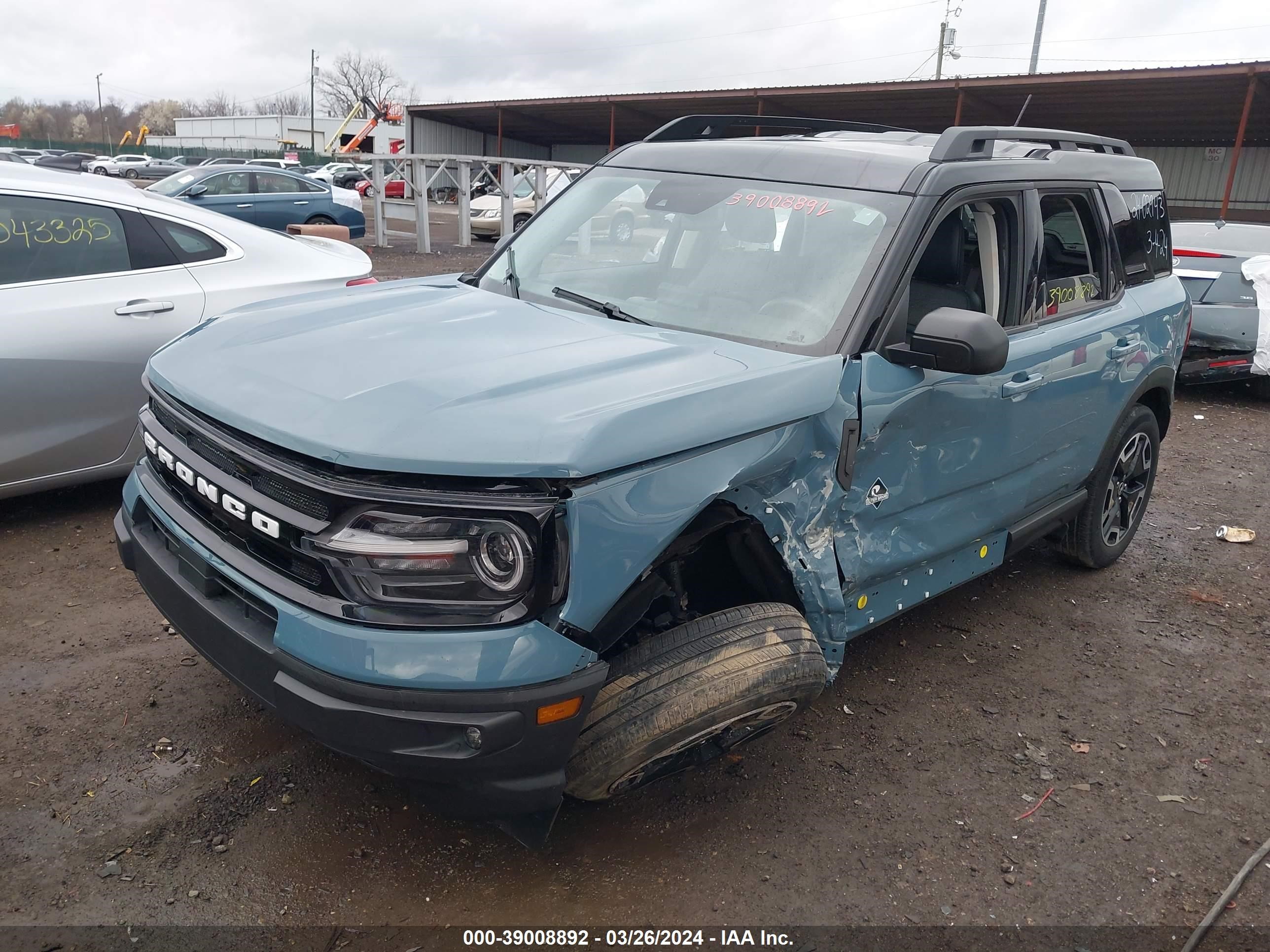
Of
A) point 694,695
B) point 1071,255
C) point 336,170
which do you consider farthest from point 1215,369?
point 336,170

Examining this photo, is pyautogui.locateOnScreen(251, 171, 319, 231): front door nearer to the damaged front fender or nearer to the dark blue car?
the dark blue car

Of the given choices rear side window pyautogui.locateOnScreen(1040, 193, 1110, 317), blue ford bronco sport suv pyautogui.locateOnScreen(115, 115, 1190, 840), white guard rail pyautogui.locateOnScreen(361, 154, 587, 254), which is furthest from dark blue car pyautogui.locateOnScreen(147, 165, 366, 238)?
rear side window pyautogui.locateOnScreen(1040, 193, 1110, 317)

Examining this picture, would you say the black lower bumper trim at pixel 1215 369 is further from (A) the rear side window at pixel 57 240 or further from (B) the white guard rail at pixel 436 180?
(B) the white guard rail at pixel 436 180

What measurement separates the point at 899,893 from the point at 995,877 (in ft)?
1.01

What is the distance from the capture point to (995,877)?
8.80ft

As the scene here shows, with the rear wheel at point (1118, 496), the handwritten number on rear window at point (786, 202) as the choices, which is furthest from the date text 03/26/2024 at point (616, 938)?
the rear wheel at point (1118, 496)

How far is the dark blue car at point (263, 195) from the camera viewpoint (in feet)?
56.1

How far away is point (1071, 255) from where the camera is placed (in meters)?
3.81

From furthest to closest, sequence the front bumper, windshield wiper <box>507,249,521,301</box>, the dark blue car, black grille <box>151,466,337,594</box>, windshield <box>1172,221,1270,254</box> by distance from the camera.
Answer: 1. the dark blue car
2. windshield <box>1172,221,1270,254</box>
3. windshield wiper <box>507,249,521,301</box>
4. black grille <box>151,466,337,594</box>
5. the front bumper

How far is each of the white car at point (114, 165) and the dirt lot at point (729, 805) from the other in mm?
37002

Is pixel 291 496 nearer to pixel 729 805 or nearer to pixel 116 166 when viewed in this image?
pixel 729 805

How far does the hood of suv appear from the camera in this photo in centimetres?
204

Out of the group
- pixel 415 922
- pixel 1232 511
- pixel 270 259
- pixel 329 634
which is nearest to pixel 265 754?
pixel 415 922

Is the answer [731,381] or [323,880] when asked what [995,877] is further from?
[323,880]
